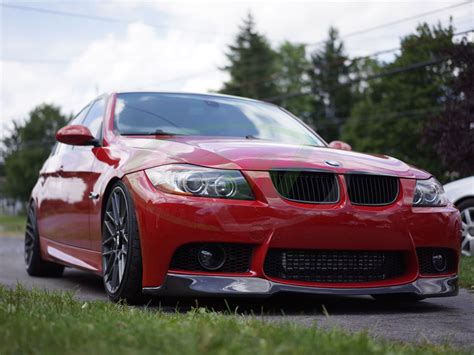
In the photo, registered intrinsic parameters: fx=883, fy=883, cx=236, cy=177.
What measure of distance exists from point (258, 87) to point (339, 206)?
6203 cm

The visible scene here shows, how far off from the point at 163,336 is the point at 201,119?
3.46m

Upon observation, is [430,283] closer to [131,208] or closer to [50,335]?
[131,208]

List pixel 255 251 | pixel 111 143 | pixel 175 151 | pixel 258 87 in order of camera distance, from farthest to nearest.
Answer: pixel 258 87
pixel 111 143
pixel 175 151
pixel 255 251

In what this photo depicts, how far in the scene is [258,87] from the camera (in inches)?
2621

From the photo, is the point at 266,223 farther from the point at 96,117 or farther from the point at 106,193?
the point at 96,117

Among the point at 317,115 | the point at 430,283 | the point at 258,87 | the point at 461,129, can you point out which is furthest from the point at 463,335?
the point at 317,115

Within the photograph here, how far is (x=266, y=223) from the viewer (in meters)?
4.80

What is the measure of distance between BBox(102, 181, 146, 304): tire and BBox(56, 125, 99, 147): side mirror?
2.53ft

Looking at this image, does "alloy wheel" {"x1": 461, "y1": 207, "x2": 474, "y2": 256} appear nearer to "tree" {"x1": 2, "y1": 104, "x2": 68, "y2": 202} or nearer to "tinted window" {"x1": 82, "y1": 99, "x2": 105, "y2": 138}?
"tinted window" {"x1": 82, "y1": 99, "x2": 105, "y2": 138}

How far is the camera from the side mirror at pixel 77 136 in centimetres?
624

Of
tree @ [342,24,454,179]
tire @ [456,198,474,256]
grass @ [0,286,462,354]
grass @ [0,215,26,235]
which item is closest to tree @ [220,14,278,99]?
tree @ [342,24,454,179]

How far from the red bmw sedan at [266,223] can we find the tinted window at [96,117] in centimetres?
88

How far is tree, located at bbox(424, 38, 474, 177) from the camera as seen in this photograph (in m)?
14.4

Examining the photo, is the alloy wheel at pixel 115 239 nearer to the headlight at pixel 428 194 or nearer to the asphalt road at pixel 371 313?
the asphalt road at pixel 371 313
